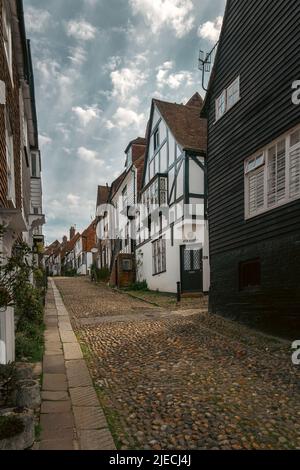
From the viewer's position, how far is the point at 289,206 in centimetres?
768

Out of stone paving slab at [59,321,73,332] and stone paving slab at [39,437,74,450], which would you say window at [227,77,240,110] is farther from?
stone paving slab at [39,437,74,450]

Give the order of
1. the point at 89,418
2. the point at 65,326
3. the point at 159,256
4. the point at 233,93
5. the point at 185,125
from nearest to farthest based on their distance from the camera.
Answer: the point at 89,418 → the point at 65,326 → the point at 233,93 → the point at 185,125 → the point at 159,256

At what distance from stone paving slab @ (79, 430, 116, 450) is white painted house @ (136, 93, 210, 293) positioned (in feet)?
42.9

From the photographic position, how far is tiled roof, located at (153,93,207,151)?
56.3 feet

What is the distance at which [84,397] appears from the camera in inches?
188

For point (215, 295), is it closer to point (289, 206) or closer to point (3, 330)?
point (289, 206)

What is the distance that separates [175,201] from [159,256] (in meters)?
3.65

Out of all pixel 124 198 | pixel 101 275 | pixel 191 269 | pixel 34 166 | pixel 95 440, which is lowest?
pixel 101 275

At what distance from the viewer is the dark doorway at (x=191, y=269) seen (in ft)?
54.7

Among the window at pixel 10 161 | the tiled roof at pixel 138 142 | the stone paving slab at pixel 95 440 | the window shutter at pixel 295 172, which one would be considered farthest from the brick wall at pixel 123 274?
the stone paving slab at pixel 95 440

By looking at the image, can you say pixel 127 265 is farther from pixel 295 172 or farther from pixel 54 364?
pixel 54 364

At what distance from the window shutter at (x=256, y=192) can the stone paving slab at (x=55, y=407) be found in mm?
6428

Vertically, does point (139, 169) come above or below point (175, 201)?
above

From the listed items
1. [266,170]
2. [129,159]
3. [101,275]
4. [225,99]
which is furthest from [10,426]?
[101,275]
